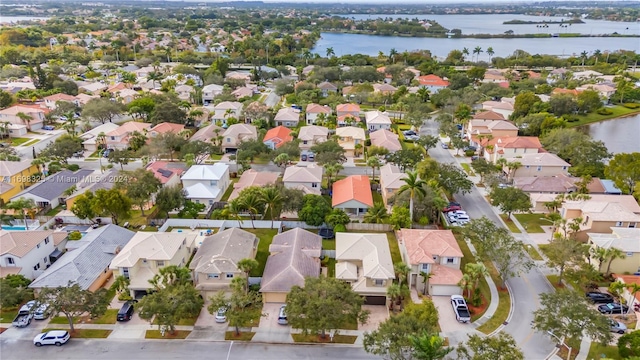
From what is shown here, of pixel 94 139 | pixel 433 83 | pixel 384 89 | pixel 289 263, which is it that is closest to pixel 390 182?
pixel 289 263

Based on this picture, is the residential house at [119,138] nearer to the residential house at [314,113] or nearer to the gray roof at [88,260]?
the residential house at [314,113]

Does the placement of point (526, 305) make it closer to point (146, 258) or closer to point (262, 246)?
point (262, 246)

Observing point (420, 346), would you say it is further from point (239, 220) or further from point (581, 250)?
point (239, 220)

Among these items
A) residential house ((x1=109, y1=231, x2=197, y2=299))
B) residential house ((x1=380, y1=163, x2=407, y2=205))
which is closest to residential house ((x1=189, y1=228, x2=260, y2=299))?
residential house ((x1=109, y1=231, x2=197, y2=299))

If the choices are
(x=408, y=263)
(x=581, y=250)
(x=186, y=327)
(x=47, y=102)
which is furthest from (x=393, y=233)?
(x=47, y=102)

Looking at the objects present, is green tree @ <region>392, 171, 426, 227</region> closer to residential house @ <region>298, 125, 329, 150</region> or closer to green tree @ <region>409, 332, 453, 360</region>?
green tree @ <region>409, 332, 453, 360</region>
